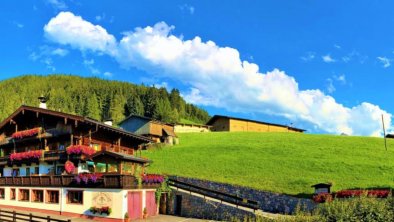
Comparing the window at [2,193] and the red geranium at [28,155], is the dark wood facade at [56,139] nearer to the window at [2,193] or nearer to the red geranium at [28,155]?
the red geranium at [28,155]

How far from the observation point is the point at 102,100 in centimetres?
16875

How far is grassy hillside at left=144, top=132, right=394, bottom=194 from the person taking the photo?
4388 centimetres

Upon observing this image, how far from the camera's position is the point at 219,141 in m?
72.4

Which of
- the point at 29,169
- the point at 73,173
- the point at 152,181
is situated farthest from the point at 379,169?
the point at 29,169

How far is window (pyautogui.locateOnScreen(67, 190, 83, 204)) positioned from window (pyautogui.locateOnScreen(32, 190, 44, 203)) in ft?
16.3

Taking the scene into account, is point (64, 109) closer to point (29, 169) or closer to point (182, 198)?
point (29, 169)

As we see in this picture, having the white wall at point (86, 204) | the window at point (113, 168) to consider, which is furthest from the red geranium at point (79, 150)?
the white wall at point (86, 204)

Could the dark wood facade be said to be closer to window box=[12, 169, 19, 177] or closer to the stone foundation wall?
window box=[12, 169, 19, 177]

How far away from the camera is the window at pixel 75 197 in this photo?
3610 cm

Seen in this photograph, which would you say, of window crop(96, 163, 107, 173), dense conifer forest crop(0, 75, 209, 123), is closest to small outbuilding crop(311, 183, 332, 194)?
window crop(96, 163, 107, 173)

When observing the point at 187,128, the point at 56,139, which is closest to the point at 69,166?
the point at 56,139

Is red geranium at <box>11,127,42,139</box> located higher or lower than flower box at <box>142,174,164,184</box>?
higher

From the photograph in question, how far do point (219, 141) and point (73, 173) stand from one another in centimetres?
3635

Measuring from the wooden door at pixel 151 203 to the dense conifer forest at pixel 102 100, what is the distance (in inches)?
3602
